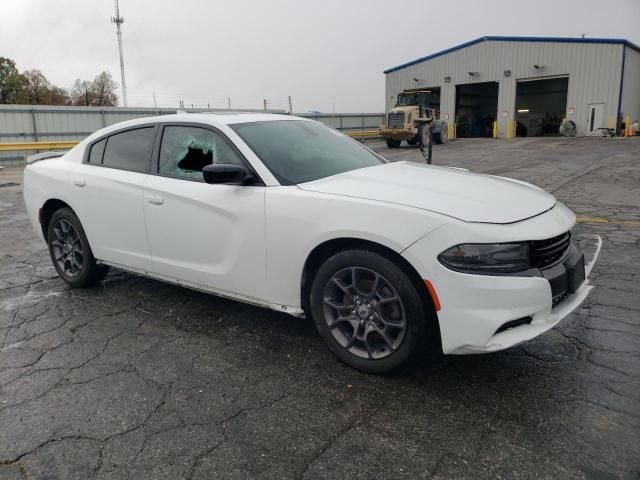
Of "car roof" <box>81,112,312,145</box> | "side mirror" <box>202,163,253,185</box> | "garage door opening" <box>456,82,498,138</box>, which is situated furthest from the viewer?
"garage door opening" <box>456,82,498,138</box>

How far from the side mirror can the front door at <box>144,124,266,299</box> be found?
11cm

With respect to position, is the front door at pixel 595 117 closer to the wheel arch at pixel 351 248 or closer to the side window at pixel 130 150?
the wheel arch at pixel 351 248

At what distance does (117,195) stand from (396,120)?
70.6 feet

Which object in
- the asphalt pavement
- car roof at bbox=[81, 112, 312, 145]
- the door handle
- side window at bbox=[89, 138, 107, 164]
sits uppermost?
car roof at bbox=[81, 112, 312, 145]

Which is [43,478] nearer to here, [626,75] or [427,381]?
[427,381]

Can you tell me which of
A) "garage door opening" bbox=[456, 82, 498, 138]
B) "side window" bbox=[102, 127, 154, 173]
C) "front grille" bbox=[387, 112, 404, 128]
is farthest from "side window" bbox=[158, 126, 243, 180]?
"garage door opening" bbox=[456, 82, 498, 138]

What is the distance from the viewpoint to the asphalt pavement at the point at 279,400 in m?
2.29

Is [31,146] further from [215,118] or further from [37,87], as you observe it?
[37,87]

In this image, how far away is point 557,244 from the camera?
2.90 metres

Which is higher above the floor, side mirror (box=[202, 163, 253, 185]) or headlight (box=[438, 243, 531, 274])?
side mirror (box=[202, 163, 253, 185])

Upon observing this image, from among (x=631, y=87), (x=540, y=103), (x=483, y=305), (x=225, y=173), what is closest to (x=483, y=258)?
(x=483, y=305)

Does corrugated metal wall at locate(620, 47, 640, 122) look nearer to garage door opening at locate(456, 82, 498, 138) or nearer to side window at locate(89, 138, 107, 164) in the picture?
garage door opening at locate(456, 82, 498, 138)

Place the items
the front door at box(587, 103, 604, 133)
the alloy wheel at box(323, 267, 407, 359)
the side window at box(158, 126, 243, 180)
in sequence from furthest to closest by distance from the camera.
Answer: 1. the front door at box(587, 103, 604, 133)
2. the side window at box(158, 126, 243, 180)
3. the alloy wheel at box(323, 267, 407, 359)

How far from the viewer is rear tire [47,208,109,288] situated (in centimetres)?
459
